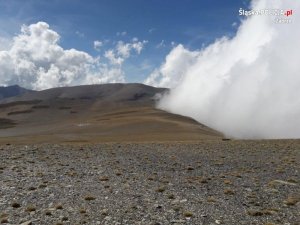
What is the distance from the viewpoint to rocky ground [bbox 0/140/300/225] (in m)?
18.1

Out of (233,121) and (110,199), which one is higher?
(233,121)

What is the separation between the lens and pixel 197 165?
110 feet

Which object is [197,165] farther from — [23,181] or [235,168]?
[23,181]

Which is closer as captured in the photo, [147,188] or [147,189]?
[147,189]

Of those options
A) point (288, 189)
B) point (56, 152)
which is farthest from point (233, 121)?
point (288, 189)

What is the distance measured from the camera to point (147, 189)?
23625 millimetres

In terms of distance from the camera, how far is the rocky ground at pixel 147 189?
711 inches

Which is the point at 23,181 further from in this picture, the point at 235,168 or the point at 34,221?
the point at 235,168

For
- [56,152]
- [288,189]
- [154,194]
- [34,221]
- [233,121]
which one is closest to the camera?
[34,221]

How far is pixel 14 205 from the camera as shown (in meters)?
19.6

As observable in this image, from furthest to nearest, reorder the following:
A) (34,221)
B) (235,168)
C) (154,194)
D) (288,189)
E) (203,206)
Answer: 1. (235,168)
2. (288,189)
3. (154,194)
4. (203,206)
5. (34,221)

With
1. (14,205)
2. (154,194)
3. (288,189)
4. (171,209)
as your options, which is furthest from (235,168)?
(14,205)

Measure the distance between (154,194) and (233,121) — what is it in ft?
527

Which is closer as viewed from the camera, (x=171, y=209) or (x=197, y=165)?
(x=171, y=209)
